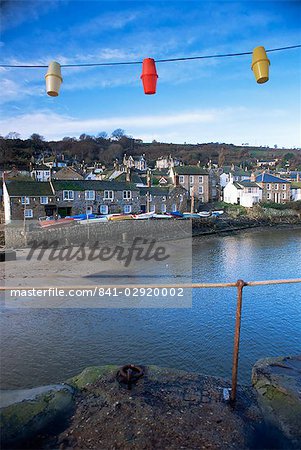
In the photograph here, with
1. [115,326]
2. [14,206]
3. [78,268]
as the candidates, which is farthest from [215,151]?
[115,326]

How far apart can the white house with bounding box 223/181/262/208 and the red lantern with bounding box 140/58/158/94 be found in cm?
4446

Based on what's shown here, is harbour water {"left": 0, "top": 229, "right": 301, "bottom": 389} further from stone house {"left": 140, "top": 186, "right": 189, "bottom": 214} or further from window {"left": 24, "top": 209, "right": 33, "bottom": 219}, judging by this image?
stone house {"left": 140, "top": 186, "right": 189, "bottom": 214}

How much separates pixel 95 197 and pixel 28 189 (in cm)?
664

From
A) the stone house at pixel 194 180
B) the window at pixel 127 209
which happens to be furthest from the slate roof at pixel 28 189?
the stone house at pixel 194 180

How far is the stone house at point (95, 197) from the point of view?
32.6 metres

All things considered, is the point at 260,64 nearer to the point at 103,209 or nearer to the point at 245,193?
the point at 103,209

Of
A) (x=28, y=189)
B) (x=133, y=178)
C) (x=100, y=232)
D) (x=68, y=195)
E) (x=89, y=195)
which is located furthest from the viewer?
(x=133, y=178)

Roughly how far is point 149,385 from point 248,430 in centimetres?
137

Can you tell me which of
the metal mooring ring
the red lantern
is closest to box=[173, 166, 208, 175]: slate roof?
the red lantern

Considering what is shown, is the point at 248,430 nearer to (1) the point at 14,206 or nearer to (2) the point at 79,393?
(2) the point at 79,393

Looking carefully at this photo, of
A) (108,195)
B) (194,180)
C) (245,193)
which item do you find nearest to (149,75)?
(108,195)

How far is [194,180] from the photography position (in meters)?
45.7

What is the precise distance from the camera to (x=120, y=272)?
18016 millimetres

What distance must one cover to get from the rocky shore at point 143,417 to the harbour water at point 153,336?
3130 mm
